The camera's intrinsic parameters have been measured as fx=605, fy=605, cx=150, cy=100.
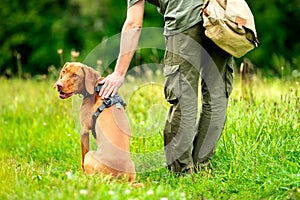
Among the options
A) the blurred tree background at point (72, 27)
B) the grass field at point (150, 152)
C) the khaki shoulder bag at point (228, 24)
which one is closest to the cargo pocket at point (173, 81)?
the khaki shoulder bag at point (228, 24)

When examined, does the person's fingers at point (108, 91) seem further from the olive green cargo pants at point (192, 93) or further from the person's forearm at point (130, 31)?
the olive green cargo pants at point (192, 93)

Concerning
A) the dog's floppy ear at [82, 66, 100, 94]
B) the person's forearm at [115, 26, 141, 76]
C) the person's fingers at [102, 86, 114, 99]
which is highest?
the person's forearm at [115, 26, 141, 76]

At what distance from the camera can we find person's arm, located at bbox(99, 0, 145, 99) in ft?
15.1

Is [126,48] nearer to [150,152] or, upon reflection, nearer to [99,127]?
[99,127]

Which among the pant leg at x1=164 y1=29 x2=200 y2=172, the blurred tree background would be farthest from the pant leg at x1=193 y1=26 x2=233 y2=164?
the blurred tree background

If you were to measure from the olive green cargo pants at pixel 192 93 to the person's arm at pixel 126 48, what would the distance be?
11.6 inches

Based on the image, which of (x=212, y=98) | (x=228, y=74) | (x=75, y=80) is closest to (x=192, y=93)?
(x=212, y=98)

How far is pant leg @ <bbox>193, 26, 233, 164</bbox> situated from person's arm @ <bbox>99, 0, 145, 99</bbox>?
1.80 feet

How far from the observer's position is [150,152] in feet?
18.4

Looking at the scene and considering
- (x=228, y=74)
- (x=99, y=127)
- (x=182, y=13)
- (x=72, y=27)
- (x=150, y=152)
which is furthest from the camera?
(x=72, y=27)

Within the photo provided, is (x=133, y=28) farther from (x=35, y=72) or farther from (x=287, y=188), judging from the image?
(x=35, y=72)

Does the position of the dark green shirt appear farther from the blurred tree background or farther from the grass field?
the blurred tree background

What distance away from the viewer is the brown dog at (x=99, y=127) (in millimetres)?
4473

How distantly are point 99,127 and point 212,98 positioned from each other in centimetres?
101
